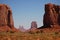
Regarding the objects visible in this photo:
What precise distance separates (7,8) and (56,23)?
962 inches

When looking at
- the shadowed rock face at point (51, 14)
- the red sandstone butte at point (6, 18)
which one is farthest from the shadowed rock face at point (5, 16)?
the shadowed rock face at point (51, 14)

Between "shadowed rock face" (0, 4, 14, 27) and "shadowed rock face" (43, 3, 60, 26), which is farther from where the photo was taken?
"shadowed rock face" (0, 4, 14, 27)

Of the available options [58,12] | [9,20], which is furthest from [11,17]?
[58,12]

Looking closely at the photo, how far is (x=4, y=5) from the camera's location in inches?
3317

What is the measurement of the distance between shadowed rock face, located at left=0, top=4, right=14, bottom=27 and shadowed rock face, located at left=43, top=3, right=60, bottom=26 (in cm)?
1688

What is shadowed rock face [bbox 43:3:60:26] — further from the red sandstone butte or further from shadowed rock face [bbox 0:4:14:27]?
shadowed rock face [bbox 0:4:14:27]

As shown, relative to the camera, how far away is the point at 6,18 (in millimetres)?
85688

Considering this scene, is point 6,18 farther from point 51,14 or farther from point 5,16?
point 51,14

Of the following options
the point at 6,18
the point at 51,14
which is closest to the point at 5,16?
the point at 6,18

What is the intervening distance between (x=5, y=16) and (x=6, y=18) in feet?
3.86

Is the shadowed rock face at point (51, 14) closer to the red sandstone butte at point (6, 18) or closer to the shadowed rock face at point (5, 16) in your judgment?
the red sandstone butte at point (6, 18)

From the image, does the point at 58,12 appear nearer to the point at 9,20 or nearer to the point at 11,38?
the point at 9,20

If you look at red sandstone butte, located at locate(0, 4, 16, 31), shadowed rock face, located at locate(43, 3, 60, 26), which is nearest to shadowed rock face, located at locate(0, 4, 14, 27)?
red sandstone butte, located at locate(0, 4, 16, 31)

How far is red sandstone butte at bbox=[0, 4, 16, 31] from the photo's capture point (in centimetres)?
8113
